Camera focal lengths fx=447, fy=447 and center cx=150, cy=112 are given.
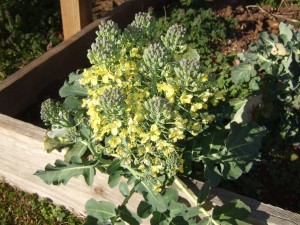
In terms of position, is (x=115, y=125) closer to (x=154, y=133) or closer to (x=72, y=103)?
(x=154, y=133)

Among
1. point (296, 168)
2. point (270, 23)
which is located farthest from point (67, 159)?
point (270, 23)

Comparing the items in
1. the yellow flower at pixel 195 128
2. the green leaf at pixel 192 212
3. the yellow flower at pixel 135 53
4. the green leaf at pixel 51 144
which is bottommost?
the green leaf at pixel 51 144

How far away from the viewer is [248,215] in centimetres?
212

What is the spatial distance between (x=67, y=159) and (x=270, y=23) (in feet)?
8.90

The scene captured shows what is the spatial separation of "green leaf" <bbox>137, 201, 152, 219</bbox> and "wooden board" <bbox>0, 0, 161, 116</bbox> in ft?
4.82

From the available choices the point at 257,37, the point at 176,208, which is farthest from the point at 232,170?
the point at 257,37

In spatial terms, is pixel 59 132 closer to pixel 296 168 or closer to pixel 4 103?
pixel 4 103

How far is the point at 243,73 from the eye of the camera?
311 cm

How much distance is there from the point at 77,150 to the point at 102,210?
39 centimetres

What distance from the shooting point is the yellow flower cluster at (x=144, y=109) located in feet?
6.61

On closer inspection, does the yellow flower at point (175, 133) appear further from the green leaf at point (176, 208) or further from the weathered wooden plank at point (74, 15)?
the weathered wooden plank at point (74, 15)

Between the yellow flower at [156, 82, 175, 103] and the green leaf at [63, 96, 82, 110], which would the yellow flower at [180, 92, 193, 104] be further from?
the green leaf at [63, 96, 82, 110]

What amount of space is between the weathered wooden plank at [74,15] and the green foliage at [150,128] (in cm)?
137

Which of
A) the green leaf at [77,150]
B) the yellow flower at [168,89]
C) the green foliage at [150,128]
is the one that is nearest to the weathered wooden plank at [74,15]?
the green foliage at [150,128]
